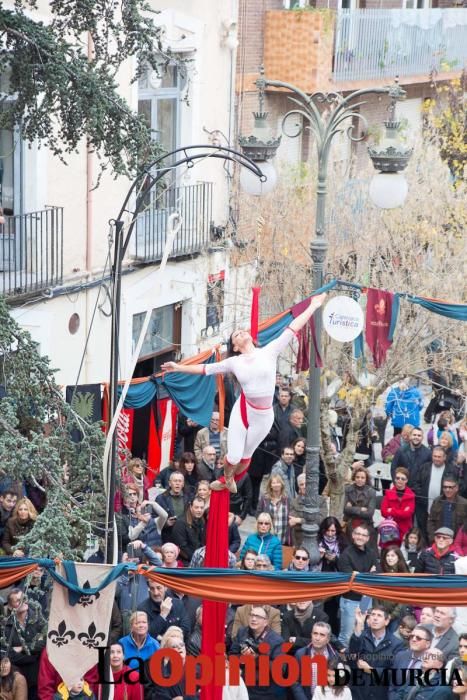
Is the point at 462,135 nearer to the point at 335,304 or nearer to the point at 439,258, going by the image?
the point at 439,258

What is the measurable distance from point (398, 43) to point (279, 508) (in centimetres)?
1394

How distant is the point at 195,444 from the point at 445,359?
12.0ft

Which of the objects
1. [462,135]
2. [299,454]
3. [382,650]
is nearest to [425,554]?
[382,650]

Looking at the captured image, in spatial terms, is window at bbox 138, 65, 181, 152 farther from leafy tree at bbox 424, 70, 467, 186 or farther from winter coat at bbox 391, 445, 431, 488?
winter coat at bbox 391, 445, 431, 488

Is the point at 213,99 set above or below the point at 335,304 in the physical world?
above

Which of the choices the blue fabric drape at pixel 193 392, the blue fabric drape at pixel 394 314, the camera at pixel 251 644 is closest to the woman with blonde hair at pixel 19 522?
the blue fabric drape at pixel 193 392

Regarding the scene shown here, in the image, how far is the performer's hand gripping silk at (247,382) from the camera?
9.66 metres

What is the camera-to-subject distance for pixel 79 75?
10.6 m

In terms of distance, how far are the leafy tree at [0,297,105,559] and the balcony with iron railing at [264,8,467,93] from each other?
1308cm

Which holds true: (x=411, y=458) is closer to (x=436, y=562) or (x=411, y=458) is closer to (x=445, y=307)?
(x=445, y=307)

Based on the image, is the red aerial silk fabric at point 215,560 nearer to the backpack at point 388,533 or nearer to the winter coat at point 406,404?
the backpack at point 388,533

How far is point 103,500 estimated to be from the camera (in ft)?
33.8

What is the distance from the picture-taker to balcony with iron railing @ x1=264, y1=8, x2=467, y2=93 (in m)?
22.4

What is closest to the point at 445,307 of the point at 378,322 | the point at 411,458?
the point at 378,322
